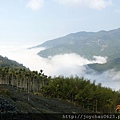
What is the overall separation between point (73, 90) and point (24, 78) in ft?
114

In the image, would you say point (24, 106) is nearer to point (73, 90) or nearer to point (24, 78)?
point (73, 90)

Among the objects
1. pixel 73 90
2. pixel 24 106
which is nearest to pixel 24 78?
pixel 73 90

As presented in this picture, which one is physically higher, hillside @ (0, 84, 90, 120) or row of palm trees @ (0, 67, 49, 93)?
row of palm trees @ (0, 67, 49, 93)

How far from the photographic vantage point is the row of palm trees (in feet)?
535

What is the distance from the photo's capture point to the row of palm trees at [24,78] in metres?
163

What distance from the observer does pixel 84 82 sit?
507 feet

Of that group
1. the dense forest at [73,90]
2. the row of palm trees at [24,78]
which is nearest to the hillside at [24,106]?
the dense forest at [73,90]

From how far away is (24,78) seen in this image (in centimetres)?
16450

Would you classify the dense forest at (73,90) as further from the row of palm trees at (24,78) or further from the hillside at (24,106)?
the hillside at (24,106)

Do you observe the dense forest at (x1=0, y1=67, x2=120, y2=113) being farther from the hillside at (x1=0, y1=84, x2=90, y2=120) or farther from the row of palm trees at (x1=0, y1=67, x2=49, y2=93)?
the hillside at (x1=0, y1=84, x2=90, y2=120)

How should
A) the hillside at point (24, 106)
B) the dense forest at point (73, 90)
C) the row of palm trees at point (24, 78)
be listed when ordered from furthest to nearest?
the row of palm trees at point (24, 78) < the dense forest at point (73, 90) < the hillside at point (24, 106)

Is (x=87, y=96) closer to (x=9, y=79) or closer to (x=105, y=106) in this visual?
(x=105, y=106)

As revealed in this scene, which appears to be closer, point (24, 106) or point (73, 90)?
point (24, 106)

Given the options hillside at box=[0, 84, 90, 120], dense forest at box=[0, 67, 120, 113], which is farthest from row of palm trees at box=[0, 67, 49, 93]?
Answer: hillside at box=[0, 84, 90, 120]
